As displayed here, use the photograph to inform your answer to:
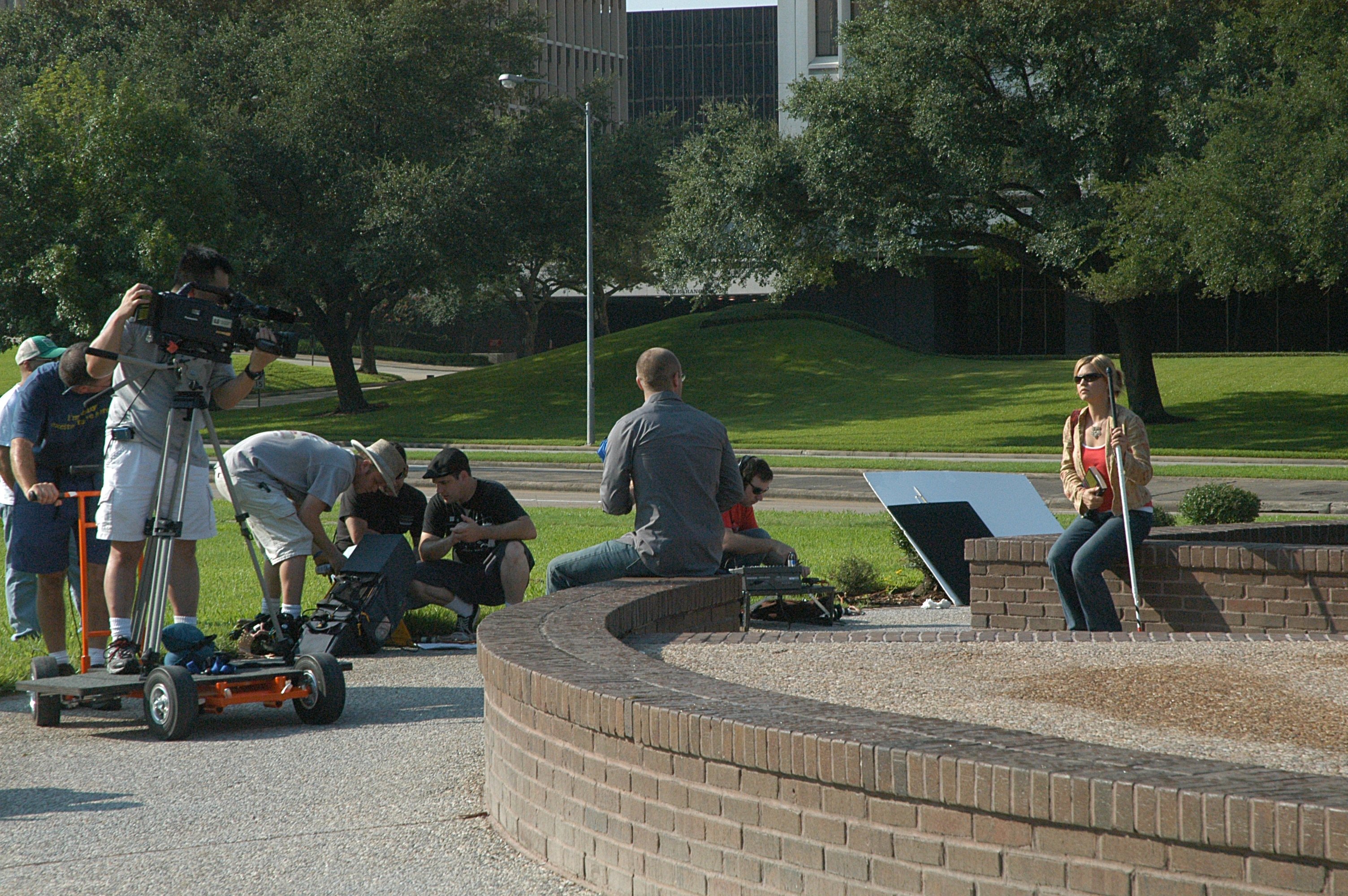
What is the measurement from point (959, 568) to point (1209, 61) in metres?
20.6

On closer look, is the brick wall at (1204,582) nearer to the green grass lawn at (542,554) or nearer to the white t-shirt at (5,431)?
the green grass lawn at (542,554)

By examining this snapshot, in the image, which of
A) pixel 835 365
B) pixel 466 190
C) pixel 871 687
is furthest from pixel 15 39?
pixel 871 687

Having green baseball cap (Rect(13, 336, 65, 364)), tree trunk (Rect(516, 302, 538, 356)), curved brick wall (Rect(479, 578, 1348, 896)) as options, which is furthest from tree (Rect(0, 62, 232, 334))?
curved brick wall (Rect(479, 578, 1348, 896))

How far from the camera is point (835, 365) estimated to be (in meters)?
45.0

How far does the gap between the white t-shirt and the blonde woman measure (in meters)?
5.70

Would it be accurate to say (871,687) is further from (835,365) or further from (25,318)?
(835,365)

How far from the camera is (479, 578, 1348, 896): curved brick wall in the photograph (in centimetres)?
271

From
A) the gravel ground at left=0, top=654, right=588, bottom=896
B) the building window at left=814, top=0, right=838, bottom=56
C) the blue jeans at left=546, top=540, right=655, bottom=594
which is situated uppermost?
the building window at left=814, top=0, right=838, bottom=56

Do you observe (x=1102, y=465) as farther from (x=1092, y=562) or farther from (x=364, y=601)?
(x=364, y=601)

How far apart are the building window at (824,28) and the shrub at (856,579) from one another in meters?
53.5

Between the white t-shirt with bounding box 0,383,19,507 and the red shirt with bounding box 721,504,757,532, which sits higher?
the white t-shirt with bounding box 0,383,19,507

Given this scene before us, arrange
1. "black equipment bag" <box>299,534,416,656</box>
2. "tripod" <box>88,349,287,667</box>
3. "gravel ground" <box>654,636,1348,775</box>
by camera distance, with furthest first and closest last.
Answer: "black equipment bag" <box>299,534,416,656</box>, "tripod" <box>88,349,287,667</box>, "gravel ground" <box>654,636,1348,775</box>

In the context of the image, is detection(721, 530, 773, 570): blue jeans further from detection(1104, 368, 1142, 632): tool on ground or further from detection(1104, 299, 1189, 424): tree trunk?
detection(1104, 299, 1189, 424): tree trunk

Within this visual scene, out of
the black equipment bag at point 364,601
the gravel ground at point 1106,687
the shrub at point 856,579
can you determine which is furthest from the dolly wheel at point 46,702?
the shrub at point 856,579
